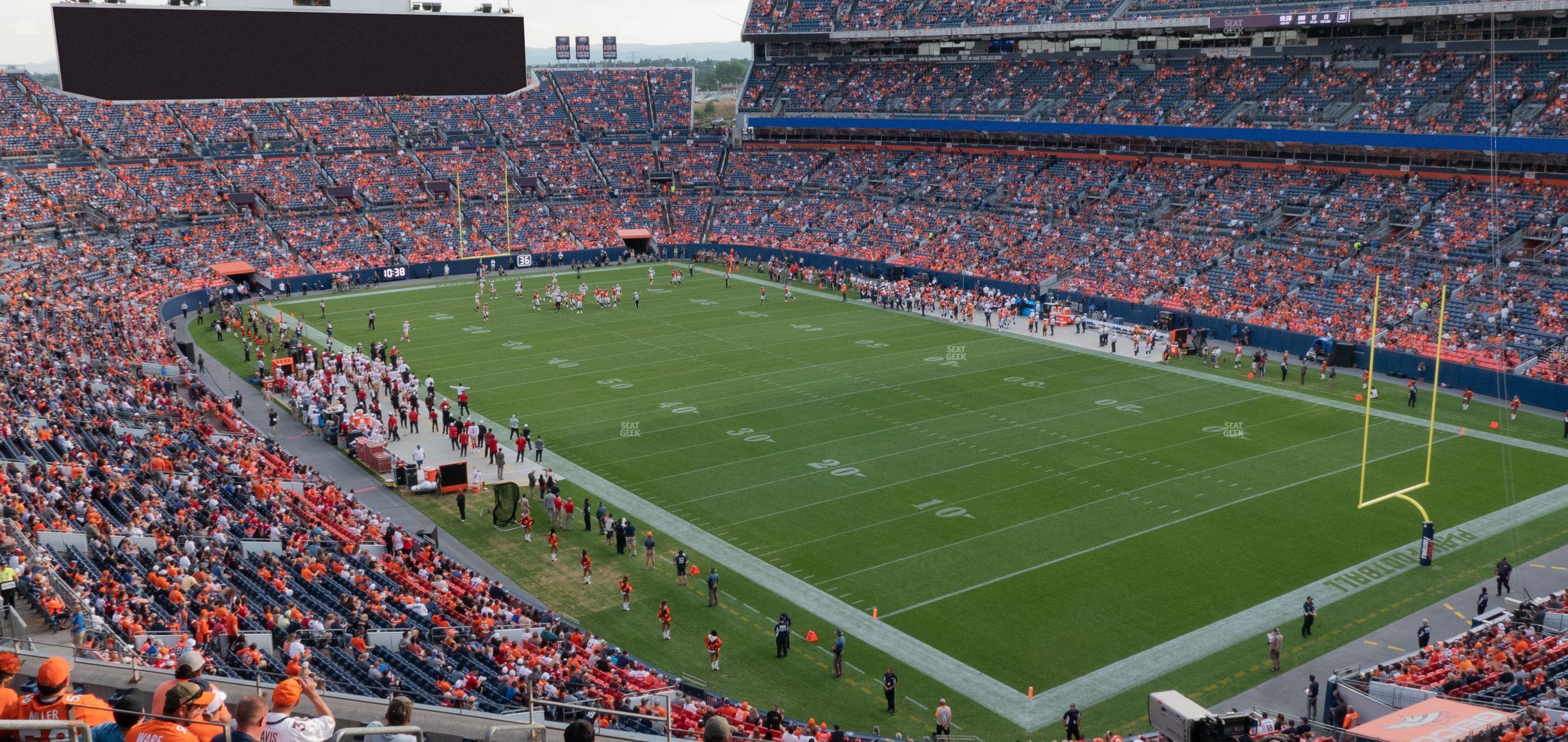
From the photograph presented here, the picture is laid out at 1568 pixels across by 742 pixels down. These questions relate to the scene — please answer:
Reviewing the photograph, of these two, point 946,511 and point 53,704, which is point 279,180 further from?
point 53,704

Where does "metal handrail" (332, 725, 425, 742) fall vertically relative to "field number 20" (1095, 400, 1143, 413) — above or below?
above

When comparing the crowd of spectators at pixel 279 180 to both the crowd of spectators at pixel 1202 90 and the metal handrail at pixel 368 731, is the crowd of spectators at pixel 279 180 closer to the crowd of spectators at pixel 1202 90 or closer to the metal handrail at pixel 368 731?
the crowd of spectators at pixel 1202 90

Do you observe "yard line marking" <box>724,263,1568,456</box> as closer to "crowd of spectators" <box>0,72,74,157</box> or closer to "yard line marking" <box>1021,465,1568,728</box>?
"yard line marking" <box>1021,465,1568,728</box>

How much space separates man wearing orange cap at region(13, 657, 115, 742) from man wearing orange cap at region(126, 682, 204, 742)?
312 mm

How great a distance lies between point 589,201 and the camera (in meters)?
68.9

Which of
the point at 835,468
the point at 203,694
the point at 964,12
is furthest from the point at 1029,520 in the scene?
the point at 964,12

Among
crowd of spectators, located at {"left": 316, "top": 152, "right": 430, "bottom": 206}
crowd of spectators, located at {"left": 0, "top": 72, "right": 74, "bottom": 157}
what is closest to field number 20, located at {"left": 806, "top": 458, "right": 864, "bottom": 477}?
crowd of spectators, located at {"left": 316, "top": 152, "right": 430, "bottom": 206}

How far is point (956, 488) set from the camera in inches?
1065

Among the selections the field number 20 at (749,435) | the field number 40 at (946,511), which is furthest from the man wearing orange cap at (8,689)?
the field number 20 at (749,435)

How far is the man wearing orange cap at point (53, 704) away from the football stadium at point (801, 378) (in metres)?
0.03

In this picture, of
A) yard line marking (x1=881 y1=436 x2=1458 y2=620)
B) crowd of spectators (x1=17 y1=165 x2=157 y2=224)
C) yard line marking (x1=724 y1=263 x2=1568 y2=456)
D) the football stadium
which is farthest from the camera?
crowd of spectators (x1=17 y1=165 x2=157 y2=224)

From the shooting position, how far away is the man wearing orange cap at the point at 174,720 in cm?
599

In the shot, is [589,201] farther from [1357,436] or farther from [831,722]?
[831,722]

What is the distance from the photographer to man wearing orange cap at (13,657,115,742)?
20.1ft
